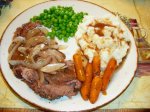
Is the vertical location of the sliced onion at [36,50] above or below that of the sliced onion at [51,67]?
above

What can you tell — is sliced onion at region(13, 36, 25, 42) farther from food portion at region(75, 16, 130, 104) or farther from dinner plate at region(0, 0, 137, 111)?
food portion at region(75, 16, 130, 104)

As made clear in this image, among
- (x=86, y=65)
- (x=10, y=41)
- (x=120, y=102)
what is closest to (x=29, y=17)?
(x=10, y=41)

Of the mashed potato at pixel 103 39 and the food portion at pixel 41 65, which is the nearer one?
the food portion at pixel 41 65

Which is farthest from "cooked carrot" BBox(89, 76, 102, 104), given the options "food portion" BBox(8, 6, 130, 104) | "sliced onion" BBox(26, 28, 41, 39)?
"sliced onion" BBox(26, 28, 41, 39)

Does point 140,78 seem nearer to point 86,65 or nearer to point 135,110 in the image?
point 135,110

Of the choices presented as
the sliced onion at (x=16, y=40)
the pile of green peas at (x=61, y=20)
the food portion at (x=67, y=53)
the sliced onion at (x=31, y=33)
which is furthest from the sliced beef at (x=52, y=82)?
the pile of green peas at (x=61, y=20)

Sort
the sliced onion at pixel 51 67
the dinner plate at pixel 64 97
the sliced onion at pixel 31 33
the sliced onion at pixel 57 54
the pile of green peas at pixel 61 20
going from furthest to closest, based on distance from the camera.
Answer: the pile of green peas at pixel 61 20 < the sliced onion at pixel 31 33 < the sliced onion at pixel 57 54 < the sliced onion at pixel 51 67 < the dinner plate at pixel 64 97

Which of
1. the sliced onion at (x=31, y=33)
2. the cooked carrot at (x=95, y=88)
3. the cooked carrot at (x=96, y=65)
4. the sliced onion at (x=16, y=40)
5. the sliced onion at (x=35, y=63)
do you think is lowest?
the cooked carrot at (x=95, y=88)

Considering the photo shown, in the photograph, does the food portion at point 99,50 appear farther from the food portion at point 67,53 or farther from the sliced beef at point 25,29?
the sliced beef at point 25,29

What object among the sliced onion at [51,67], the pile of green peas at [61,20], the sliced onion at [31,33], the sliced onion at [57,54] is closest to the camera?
the sliced onion at [51,67]
